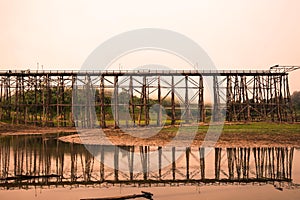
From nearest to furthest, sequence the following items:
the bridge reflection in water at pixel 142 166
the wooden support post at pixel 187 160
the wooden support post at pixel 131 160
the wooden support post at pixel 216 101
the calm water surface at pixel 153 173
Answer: the calm water surface at pixel 153 173 < the bridge reflection in water at pixel 142 166 < the wooden support post at pixel 187 160 < the wooden support post at pixel 131 160 < the wooden support post at pixel 216 101

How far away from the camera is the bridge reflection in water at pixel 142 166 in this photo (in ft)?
47.5

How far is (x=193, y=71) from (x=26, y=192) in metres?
31.9

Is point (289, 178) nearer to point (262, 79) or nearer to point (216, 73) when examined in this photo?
point (216, 73)

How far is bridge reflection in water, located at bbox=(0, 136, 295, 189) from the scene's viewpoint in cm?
1448

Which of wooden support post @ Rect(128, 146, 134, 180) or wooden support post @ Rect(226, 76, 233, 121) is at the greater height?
wooden support post @ Rect(226, 76, 233, 121)

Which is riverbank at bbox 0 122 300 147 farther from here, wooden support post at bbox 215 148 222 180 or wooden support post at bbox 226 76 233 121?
wooden support post at bbox 226 76 233 121

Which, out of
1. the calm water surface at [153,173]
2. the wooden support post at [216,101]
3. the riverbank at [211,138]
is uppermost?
the wooden support post at [216,101]

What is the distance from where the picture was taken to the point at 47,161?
18859 mm

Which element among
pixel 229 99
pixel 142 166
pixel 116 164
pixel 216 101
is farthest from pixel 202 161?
pixel 229 99

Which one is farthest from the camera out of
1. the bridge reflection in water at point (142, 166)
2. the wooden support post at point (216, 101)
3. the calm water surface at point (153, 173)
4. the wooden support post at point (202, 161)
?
the wooden support post at point (216, 101)

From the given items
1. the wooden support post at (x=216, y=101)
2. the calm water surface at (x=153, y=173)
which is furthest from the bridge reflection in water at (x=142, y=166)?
the wooden support post at (x=216, y=101)

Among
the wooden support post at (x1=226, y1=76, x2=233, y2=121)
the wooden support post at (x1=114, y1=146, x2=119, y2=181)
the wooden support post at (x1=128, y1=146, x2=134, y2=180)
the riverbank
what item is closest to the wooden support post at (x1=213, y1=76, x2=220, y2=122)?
the wooden support post at (x1=226, y1=76, x2=233, y2=121)

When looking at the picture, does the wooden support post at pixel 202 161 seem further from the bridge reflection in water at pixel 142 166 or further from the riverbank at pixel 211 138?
the riverbank at pixel 211 138

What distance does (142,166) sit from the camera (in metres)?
17.9
